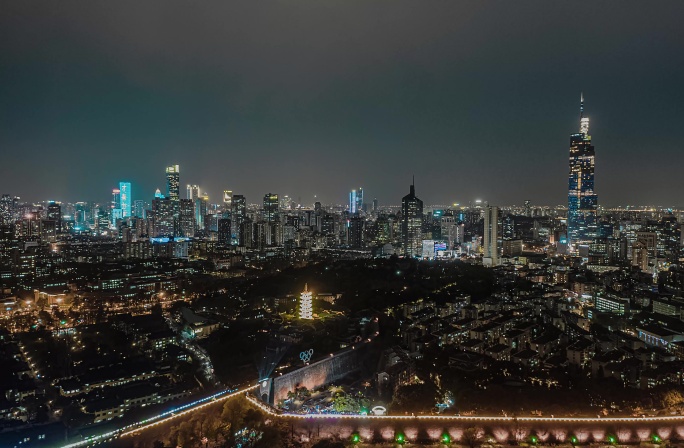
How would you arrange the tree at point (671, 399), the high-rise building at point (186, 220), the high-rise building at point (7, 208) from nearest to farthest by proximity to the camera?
the tree at point (671, 399) < the high-rise building at point (7, 208) < the high-rise building at point (186, 220)

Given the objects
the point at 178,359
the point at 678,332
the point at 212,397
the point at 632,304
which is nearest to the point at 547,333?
the point at 678,332

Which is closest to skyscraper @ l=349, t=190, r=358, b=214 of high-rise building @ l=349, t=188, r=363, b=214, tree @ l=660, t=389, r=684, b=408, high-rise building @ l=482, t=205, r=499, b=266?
high-rise building @ l=349, t=188, r=363, b=214

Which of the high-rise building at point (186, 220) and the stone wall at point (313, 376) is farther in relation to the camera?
the high-rise building at point (186, 220)

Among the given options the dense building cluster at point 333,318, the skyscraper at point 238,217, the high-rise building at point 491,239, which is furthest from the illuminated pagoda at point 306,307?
the skyscraper at point 238,217

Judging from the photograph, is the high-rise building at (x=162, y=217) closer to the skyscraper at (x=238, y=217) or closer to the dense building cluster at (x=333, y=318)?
the skyscraper at (x=238, y=217)

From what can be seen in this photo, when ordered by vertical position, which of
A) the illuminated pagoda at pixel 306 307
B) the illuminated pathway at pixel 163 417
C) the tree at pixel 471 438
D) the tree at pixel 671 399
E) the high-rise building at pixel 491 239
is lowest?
the tree at pixel 471 438

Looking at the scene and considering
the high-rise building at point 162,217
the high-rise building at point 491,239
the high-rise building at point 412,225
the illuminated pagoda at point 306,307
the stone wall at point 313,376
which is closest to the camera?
the stone wall at point 313,376
